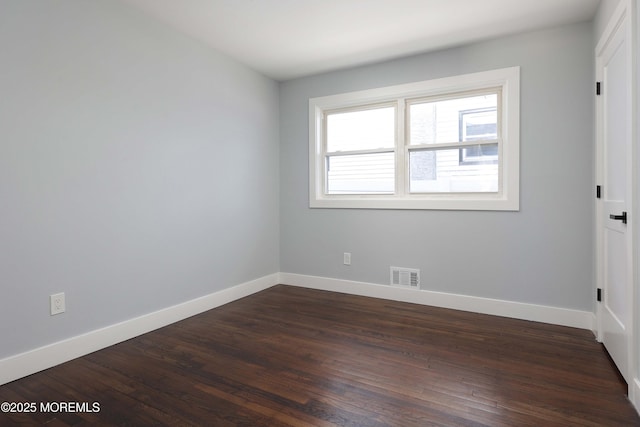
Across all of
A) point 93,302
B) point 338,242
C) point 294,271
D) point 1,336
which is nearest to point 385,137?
point 338,242

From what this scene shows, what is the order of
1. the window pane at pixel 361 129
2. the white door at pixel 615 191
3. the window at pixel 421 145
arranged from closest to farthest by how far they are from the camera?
the white door at pixel 615 191 < the window at pixel 421 145 < the window pane at pixel 361 129

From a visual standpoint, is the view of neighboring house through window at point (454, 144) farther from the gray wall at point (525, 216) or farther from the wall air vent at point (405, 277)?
the wall air vent at point (405, 277)

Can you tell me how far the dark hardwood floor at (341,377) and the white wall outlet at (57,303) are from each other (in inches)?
13.9

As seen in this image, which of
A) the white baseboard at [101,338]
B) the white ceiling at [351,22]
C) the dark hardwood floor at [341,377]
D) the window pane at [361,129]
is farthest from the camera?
the window pane at [361,129]

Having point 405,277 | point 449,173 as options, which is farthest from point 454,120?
point 405,277

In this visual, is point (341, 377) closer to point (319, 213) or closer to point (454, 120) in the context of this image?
point (319, 213)

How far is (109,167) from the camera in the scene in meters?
2.53

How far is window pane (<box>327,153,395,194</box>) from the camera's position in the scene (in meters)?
3.82

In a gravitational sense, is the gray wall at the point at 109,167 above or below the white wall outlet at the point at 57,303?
above

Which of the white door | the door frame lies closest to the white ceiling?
the white door

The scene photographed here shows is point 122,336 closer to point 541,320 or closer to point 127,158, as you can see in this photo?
point 127,158

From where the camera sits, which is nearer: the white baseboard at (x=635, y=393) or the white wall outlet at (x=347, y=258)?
the white baseboard at (x=635, y=393)

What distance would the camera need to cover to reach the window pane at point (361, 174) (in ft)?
12.5

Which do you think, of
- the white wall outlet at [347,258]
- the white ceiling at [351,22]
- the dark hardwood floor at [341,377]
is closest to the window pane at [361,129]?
the white ceiling at [351,22]
